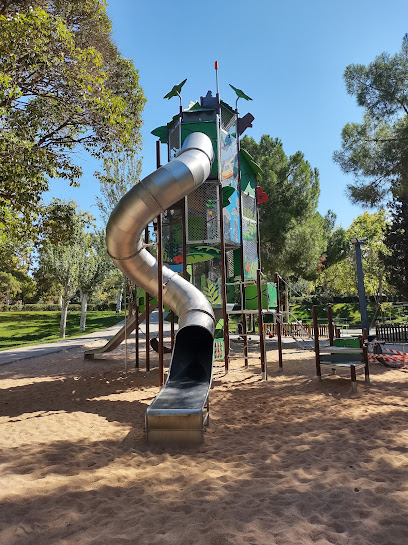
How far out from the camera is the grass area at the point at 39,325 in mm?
30556

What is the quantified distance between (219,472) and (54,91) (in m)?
8.89

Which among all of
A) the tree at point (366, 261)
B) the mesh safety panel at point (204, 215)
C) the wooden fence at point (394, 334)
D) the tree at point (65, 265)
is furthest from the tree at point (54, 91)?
the tree at point (366, 261)

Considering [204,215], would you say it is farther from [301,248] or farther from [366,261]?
[366,261]

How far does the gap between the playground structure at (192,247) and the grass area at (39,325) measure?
56.7 ft

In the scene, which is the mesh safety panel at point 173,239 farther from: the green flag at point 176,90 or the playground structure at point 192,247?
the green flag at point 176,90

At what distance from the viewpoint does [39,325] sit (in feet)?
122

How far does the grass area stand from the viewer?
30556mm

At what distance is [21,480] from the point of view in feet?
13.9

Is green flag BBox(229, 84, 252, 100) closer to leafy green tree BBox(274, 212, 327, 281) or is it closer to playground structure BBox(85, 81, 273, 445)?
playground structure BBox(85, 81, 273, 445)

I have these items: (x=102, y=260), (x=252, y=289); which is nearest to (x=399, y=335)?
(x=252, y=289)

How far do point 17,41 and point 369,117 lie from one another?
1317cm

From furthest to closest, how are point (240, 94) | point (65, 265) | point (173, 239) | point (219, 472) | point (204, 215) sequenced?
point (65, 265) → point (173, 239) → point (240, 94) → point (204, 215) → point (219, 472)

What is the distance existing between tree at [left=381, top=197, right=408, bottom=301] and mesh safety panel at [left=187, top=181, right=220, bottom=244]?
15.9 meters

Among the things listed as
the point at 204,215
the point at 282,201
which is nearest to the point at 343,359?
the point at 204,215
